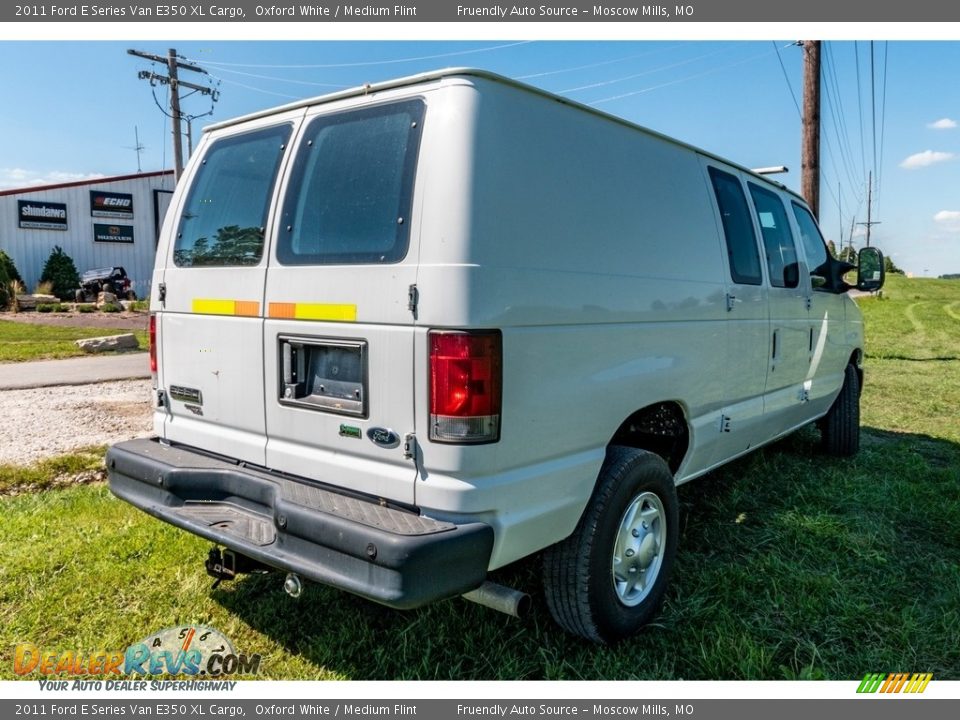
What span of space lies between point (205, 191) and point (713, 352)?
2.77 m

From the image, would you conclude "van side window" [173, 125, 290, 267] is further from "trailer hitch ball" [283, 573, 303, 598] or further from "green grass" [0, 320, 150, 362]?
"green grass" [0, 320, 150, 362]

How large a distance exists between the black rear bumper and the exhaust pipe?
30 cm

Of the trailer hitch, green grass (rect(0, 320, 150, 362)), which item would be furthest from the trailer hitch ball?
green grass (rect(0, 320, 150, 362))

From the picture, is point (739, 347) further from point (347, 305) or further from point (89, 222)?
point (89, 222)

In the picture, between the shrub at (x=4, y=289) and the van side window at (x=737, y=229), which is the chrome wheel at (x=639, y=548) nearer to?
the van side window at (x=737, y=229)

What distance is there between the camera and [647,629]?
3.40 meters

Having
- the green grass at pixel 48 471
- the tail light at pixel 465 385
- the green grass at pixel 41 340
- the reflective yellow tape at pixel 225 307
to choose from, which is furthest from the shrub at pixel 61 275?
the tail light at pixel 465 385

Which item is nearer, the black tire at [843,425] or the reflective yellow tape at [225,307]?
the reflective yellow tape at [225,307]

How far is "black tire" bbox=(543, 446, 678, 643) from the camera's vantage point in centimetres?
304

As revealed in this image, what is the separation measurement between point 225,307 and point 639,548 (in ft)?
7.21

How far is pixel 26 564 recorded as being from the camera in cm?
388

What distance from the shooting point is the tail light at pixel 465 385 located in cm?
257

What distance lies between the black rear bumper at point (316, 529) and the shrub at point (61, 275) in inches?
1195

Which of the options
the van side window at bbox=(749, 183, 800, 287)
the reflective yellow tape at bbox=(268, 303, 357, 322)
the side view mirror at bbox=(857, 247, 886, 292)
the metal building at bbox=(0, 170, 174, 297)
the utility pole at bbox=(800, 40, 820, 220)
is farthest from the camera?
the metal building at bbox=(0, 170, 174, 297)
